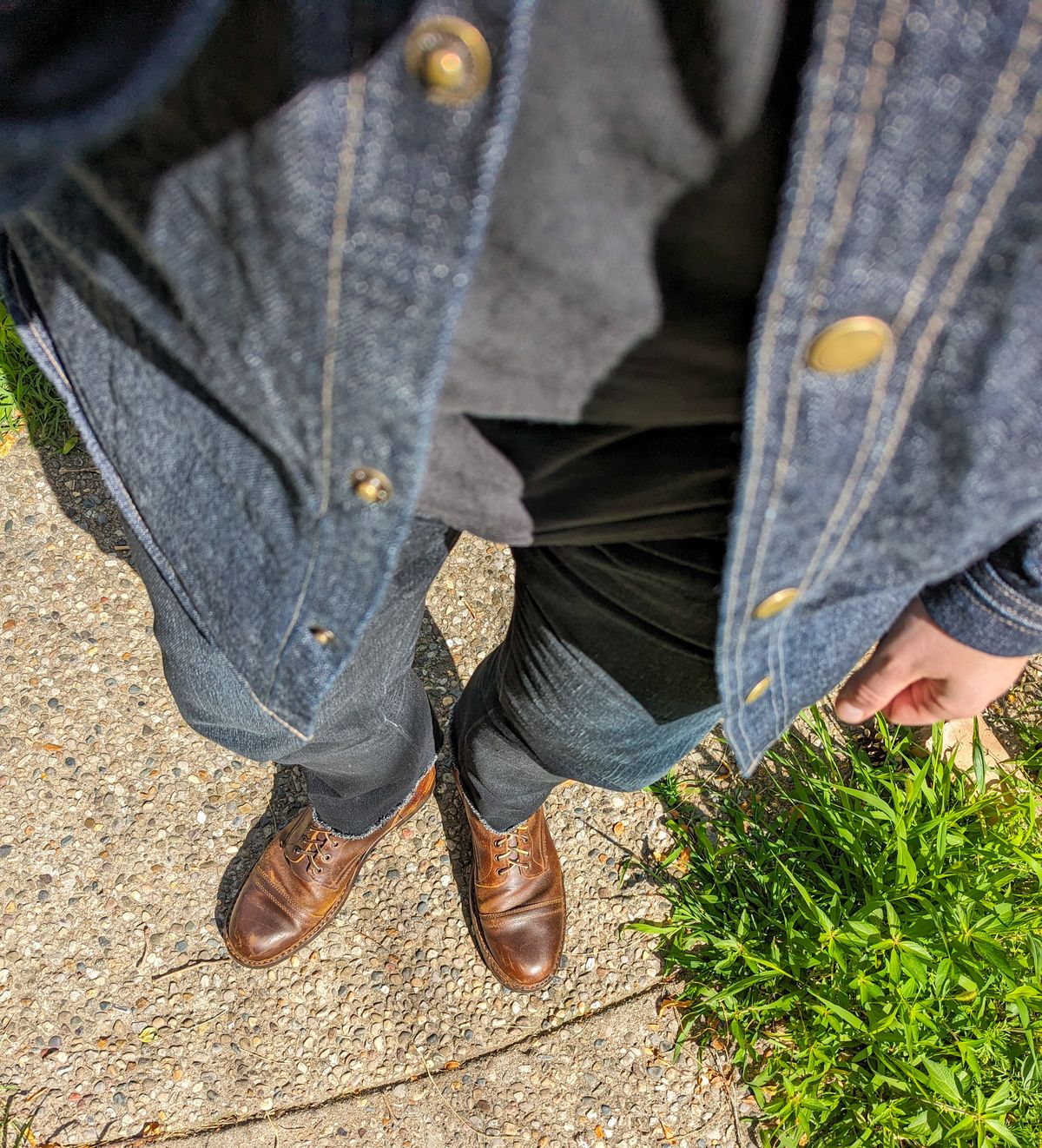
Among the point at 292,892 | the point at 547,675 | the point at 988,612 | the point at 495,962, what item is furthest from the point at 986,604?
the point at 292,892

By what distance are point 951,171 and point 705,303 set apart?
189mm

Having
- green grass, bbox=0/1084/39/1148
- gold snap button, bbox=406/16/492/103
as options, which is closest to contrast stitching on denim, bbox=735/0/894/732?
gold snap button, bbox=406/16/492/103

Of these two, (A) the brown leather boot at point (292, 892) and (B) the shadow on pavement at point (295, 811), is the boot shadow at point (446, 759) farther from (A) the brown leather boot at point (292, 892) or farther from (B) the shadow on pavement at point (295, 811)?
(A) the brown leather boot at point (292, 892)

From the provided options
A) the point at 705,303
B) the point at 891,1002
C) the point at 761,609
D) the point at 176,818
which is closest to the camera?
the point at 705,303

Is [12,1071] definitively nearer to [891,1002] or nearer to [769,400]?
[891,1002]

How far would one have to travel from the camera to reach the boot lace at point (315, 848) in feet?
6.54

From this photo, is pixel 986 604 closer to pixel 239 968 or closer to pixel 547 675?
pixel 547 675

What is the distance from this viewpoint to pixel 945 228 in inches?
24.5

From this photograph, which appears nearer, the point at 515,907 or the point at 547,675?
the point at 547,675

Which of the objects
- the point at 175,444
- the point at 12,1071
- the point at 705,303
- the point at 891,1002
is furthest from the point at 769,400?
the point at 12,1071

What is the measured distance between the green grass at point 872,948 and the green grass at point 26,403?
211 centimetres

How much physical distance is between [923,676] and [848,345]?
1.81 feet

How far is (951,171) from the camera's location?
0.60 meters

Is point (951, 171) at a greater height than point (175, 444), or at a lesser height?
greater
